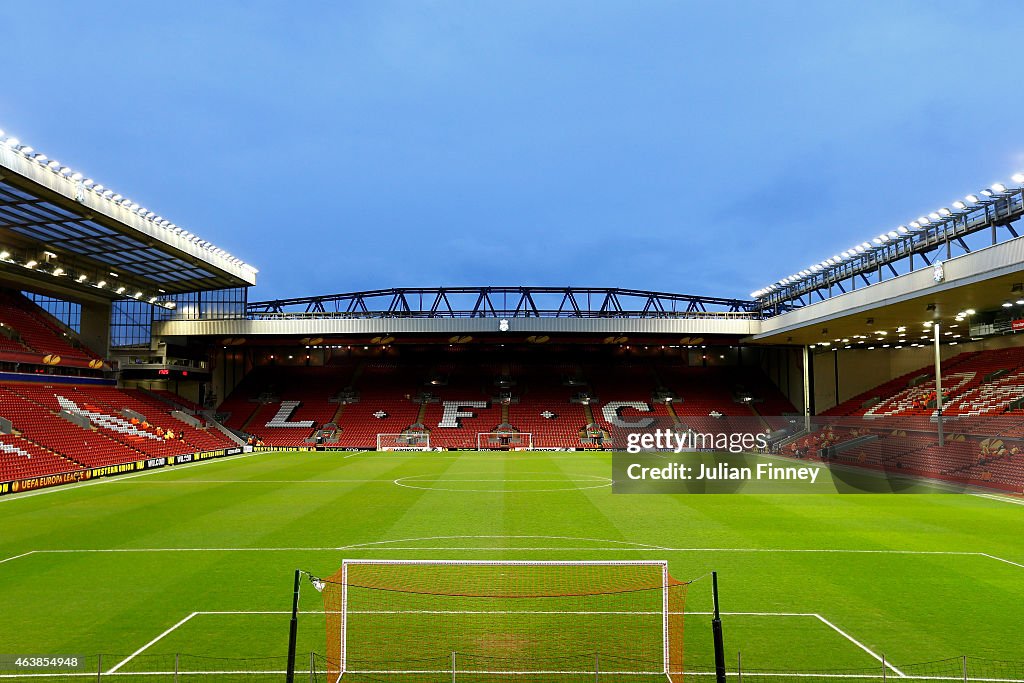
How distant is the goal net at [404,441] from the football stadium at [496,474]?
41cm

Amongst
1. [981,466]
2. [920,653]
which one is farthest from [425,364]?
[920,653]

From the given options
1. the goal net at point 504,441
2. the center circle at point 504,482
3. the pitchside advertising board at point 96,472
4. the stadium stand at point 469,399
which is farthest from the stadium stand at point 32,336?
the goal net at point 504,441

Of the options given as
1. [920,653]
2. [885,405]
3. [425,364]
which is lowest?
[920,653]

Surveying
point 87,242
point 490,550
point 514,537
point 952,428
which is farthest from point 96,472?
point 952,428

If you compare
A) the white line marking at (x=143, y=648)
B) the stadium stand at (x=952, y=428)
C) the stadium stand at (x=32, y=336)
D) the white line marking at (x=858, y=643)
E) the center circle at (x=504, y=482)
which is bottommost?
the white line marking at (x=858, y=643)

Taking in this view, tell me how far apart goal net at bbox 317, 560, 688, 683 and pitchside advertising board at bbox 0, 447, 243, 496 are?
20.1m

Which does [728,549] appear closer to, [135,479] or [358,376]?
[135,479]

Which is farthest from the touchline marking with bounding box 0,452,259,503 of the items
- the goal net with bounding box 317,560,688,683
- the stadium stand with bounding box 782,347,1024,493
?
the stadium stand with bounding box 782,347,1024,493

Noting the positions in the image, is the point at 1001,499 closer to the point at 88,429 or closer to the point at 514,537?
the point at 514,537

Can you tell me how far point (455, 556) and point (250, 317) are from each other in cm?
4476

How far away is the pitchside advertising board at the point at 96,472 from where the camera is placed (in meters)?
24.9

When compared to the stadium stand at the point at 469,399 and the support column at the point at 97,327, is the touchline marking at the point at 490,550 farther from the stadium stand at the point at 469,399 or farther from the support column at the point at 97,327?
the support column at the point at 97,327

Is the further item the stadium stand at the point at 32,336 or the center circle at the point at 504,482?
the stadium stand at the point at 32,336

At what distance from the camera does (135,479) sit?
29562 millimetres
